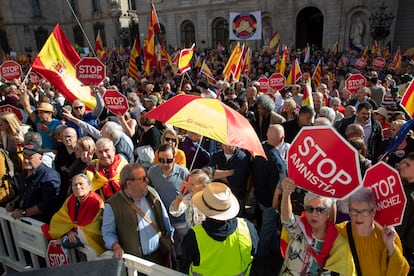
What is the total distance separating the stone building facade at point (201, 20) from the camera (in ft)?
66.4

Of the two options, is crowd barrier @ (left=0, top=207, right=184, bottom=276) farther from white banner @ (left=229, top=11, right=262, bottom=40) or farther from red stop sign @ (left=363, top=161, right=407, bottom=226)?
white banner @ (left=229, top=11, right=262, bottom=40)

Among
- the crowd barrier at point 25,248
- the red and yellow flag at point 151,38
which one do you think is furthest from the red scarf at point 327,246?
the red and yellow flag at point 151,38

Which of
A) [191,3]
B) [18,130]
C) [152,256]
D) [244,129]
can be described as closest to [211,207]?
[244,129]

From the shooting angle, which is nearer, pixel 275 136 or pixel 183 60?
pixel 275 136

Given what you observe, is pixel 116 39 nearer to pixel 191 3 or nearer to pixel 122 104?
pixel 191 3

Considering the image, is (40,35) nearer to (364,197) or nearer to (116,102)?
(116,102)

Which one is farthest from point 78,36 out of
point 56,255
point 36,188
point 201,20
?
point 56,255

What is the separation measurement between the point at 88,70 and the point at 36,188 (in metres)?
3.28

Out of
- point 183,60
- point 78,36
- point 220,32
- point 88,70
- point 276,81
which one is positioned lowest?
point 276,81

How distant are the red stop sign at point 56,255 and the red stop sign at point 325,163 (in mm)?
2167

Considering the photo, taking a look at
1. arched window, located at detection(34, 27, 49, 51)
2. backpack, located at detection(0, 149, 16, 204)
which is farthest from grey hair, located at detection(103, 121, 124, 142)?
arched window, located at detection(34, 27, 49, 51)

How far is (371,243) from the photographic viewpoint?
2.07 meters

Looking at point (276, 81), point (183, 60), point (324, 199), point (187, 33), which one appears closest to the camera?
point (324, 199)

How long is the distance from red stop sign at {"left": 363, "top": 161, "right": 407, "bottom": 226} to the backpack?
141 inches
